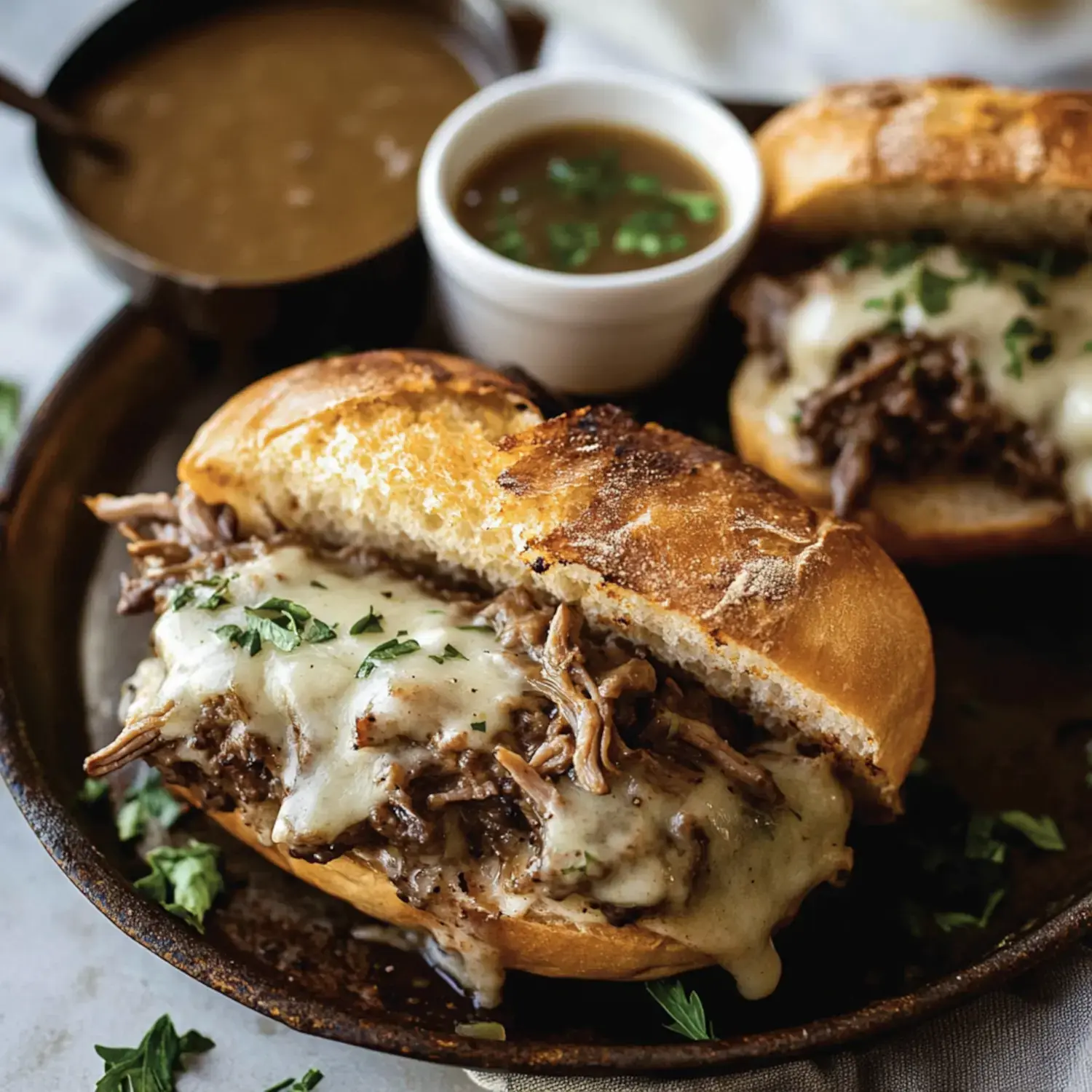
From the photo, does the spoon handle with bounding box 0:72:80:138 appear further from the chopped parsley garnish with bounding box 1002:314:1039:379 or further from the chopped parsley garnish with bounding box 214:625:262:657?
the chopped parsley garnish with bounding box 1002:314:1039:379

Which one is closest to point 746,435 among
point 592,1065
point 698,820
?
point 698,820

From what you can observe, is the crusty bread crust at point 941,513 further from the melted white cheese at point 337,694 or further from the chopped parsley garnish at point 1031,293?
the melted white cheese at point 337,694

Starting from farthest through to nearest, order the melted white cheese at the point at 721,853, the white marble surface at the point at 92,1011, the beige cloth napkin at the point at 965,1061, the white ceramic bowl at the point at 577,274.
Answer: the white ceramic bowl at the point at 577,274
the white marble surface at the point at 92,1011
the beige cloth napkin at the point at 965,1061
the melted white cheese at the point at 721,853

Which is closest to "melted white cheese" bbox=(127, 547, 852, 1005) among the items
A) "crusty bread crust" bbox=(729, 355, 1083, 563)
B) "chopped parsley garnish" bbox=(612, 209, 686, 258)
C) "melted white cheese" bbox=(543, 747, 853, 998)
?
"melted white cheese" bbox=(543, 747, 853, 998)

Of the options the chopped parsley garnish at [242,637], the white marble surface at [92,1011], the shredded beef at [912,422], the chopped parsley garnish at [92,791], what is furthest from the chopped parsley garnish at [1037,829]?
the chopped parsley garnish at [92,791]

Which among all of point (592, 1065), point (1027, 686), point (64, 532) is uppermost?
point (64, 532)

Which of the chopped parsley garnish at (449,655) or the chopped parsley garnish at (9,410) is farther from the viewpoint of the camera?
the chopped parsley garnish at (9,410)

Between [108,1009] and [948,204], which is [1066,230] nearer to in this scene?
[948,204]
